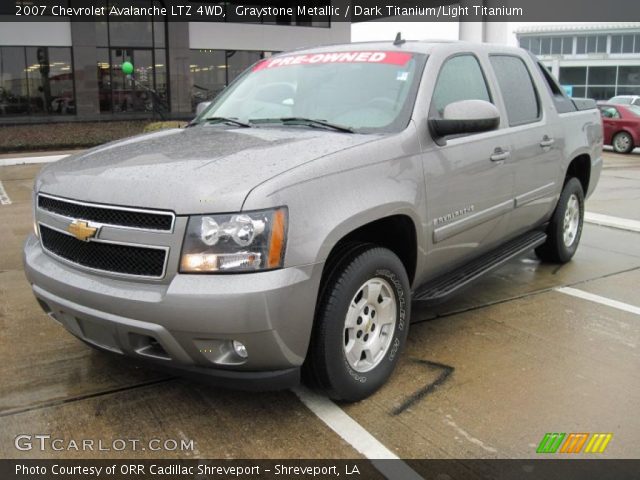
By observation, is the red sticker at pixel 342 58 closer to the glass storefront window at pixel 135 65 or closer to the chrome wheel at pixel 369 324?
the chrome wheel at pixel 369 324

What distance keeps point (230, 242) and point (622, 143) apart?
61.6 feet

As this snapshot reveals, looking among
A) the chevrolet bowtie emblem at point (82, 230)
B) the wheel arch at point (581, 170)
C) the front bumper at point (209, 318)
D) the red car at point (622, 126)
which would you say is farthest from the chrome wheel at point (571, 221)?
the red car at point (622, 126)

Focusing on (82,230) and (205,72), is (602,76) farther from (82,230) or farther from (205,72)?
(82,230)

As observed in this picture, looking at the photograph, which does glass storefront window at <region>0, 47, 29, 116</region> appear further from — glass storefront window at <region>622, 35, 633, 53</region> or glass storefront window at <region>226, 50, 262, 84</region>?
glass storefront window at <region>622, 35, 633, 53</region>

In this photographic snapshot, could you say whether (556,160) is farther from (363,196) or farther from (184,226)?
(184,226)

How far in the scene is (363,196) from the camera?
10.6 ft

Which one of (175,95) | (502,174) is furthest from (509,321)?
(175,95)

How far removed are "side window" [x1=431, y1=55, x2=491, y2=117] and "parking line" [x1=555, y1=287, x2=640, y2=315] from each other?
6.09ft

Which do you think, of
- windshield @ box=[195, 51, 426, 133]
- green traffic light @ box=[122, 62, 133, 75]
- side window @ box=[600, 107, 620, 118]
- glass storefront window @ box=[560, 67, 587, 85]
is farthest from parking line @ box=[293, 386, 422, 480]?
glass storefront window @ box=[560, 67, 587, 85]

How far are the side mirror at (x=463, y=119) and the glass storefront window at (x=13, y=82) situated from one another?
987 inches

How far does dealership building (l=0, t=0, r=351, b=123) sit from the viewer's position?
2491cm

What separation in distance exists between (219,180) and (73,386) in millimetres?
1607

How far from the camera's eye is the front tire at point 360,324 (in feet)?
10.2

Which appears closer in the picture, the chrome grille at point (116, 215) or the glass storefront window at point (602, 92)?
the chrome grille at point (116, 215)
